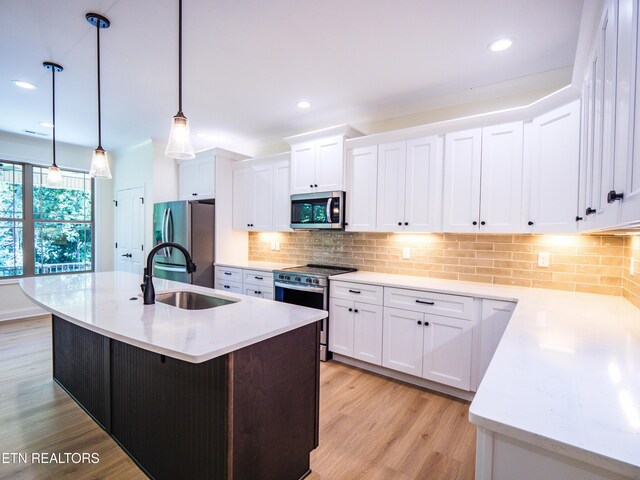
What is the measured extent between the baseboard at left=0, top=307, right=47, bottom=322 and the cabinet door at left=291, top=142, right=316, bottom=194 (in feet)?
14.9

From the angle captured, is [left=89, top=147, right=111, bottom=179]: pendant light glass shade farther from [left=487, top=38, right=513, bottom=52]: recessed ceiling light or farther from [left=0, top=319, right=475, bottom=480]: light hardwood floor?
[left=487, top=38, right=513, bottom=52]: recessed ceiling light

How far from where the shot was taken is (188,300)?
2381 mm

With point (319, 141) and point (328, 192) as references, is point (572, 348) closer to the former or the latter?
point (328, 192)

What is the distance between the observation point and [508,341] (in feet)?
4.33

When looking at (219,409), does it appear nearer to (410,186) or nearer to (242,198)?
(410,186)

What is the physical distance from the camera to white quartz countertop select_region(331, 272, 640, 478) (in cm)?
68

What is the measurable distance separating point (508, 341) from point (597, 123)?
44.0 inches

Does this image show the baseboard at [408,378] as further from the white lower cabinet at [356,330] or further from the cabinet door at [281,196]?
the cabinet door at [281,196]

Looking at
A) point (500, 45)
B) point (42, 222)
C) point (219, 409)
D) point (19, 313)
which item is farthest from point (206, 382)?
point (42, 222)

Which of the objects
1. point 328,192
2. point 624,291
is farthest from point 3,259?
point 624,291

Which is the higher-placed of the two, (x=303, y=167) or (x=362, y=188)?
(x=303, y=167)

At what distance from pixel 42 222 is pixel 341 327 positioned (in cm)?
512

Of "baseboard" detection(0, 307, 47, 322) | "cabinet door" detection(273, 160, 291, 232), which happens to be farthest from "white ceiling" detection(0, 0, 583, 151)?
"baseboard" detection(0, 307, 47, 322)

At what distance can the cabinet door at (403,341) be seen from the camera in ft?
8.86
